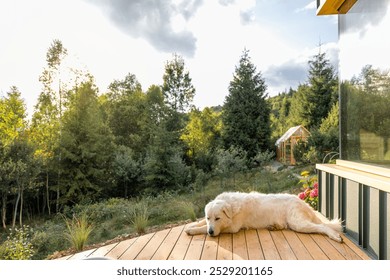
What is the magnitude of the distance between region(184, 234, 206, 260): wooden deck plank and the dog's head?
0.08 metres

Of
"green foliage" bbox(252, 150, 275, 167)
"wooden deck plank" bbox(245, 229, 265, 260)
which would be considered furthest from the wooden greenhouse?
"wooden deck plank" bbox(245, 229, 265, 260)

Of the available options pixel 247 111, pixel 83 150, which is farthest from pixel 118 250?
pixel 247 111

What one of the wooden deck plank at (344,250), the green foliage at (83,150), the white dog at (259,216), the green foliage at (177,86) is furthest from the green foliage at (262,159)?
the wooden deck plank at (344,250)

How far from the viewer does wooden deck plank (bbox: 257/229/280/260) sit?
68.5 inches

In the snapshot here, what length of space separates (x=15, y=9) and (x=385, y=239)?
Answer: 9.44ft

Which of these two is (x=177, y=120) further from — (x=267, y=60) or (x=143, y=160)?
(x=267, y=60)

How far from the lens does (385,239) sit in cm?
150

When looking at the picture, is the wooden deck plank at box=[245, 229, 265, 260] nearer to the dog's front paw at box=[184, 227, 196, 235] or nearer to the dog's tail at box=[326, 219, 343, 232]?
the dog's front paw at box=[184, 227, 196, 235]

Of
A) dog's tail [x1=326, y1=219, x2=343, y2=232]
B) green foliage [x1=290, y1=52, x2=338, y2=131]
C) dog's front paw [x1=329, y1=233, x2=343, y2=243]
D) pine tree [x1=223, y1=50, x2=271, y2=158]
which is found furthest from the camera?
green foliage [x1=290, y1=52, x2=338, y2=131]

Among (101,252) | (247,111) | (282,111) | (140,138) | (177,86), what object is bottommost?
(101,252)

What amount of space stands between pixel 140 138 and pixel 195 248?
7.66 m

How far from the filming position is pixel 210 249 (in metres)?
1.85

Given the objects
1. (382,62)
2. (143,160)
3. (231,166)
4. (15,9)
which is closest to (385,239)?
(382,62)

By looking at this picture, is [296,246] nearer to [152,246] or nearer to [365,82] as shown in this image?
[152,246]
